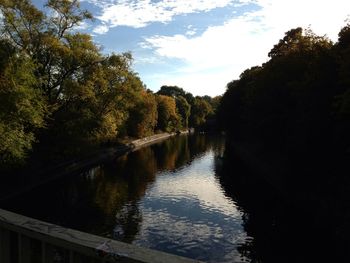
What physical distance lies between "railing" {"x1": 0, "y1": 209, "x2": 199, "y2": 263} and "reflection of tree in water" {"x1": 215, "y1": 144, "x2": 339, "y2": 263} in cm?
1613

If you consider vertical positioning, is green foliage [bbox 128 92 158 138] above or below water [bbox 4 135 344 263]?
above

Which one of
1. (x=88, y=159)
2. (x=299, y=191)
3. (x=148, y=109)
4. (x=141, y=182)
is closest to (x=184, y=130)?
(x=148, y=109)

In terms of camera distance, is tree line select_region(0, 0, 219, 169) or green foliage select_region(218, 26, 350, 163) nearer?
green foliage select_region(218, 26, 350, 163)

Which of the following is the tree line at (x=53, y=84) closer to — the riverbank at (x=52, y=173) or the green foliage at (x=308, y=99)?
the riverbank at (x=52, y=173)

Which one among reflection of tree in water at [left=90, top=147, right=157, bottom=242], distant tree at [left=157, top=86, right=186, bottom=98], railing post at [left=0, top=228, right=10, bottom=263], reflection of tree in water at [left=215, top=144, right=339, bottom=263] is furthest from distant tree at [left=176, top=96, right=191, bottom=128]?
railing post at [left=0, top=228, right=10, bottom=263]

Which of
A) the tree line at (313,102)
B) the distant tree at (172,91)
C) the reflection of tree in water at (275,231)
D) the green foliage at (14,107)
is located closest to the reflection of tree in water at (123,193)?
the reflection of tree in water at (275,231)

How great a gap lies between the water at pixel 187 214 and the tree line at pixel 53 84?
4.14 meters

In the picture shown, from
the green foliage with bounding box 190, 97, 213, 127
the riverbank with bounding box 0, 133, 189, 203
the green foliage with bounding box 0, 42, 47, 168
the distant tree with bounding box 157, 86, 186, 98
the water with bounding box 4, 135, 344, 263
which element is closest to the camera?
the water with bounding box 4, 135, 344, 263

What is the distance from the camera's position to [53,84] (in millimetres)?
38406

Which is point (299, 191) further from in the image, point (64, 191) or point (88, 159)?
point (88, 159)

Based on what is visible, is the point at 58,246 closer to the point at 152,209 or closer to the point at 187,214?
the point at 187,214

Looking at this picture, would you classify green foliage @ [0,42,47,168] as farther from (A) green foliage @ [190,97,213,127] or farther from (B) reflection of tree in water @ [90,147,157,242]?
(A) green foliage @ [190,97,213,127]

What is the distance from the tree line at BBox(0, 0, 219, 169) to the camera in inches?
1063

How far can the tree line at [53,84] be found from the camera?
88.6 ft
